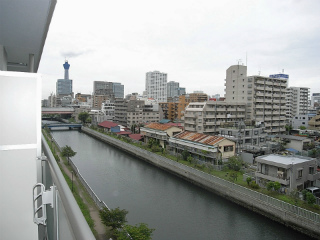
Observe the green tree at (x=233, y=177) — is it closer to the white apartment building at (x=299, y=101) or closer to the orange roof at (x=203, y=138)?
the orange roof at (x=203, y=138)

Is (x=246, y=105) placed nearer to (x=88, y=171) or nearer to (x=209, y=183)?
(x=209, y=183)

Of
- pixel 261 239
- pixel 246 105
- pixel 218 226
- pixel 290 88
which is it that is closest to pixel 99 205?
pixel 218 226

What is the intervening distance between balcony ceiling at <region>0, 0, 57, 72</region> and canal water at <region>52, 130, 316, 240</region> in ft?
13.6

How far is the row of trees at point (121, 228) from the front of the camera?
3783 mm

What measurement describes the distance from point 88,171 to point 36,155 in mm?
7955

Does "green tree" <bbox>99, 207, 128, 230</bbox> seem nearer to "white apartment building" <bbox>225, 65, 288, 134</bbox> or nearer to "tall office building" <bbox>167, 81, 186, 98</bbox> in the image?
"white apartment building" <bbox>225, 65, 288, 134</bbox>

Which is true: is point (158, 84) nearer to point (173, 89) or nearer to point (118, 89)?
point (173, 89)

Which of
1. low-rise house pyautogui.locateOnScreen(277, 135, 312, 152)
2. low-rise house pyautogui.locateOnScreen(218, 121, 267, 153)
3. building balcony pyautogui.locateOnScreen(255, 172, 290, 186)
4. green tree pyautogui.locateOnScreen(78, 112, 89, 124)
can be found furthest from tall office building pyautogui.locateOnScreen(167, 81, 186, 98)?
building balcony pyautogui.locateOnScreen(255, 172, 290, 186)

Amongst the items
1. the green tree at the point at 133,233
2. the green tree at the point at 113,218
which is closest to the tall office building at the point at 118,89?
the green tree at the point at 113,218

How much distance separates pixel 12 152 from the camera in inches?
30.4

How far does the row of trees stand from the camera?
12.4 ft

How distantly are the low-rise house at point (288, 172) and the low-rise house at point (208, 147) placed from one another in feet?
6.24

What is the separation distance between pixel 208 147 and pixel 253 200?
284 centimetres

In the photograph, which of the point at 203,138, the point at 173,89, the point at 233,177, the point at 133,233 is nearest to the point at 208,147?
the point at 203,138
